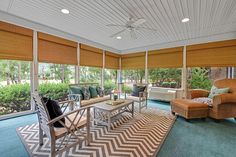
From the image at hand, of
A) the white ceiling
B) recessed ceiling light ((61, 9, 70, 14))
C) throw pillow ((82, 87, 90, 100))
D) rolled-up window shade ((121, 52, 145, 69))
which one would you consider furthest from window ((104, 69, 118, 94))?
recessed ceiling light ((61, 9, 70, 14))

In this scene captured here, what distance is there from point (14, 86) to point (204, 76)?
21.3 feet

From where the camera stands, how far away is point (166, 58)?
19.1 ft

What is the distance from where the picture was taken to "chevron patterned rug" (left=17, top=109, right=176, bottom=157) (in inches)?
80.7

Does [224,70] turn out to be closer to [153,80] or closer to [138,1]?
[153,80]

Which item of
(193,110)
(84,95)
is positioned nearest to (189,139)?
(193,110)

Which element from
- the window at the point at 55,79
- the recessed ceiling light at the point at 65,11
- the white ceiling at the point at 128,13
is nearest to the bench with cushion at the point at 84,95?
the window at the point at 55,79

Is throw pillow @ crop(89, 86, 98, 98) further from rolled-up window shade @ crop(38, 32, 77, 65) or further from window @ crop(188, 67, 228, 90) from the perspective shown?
window @ crop(188, 67, 228, 90)

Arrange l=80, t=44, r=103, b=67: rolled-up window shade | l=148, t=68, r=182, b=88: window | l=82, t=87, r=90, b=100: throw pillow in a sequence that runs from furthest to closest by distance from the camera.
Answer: l=148, t=68, r=182, b=88: window
l=80, t=44, r=103, b=67: rolled-up window shade
l=82, t=87, r=90, b=100: throw pillow

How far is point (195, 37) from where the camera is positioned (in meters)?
4.94

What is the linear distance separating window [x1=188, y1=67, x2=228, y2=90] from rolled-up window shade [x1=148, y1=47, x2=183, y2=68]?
62 centimetres

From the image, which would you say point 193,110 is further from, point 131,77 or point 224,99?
point 131,77

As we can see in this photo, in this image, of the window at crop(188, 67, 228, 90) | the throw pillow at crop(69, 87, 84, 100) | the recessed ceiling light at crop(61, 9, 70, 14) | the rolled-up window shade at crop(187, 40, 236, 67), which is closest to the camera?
the recessed ceiling light at crop(61, 9, 70, 14)

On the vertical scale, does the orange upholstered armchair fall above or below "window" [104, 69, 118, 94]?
below

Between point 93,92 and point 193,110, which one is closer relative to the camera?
point 193,110
